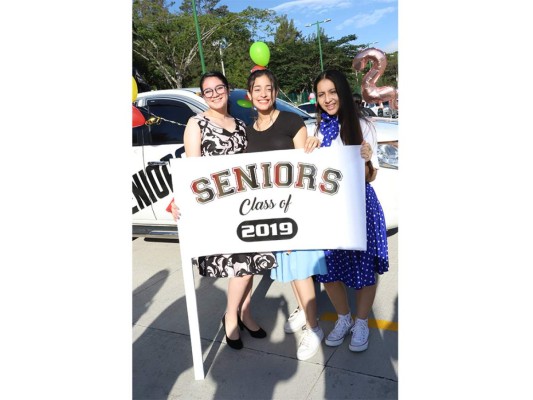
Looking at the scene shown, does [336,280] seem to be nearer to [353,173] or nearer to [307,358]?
[307,358]

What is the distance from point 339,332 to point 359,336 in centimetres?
15

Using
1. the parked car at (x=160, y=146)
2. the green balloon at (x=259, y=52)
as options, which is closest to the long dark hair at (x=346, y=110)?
the green balloon at (x=259, y=52)

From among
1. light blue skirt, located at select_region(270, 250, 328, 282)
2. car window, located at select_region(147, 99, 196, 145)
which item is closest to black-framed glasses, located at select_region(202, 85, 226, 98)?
light blue skirt, located at select_region(270, 250, 328, 282)

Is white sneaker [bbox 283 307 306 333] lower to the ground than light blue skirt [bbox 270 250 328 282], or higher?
lower

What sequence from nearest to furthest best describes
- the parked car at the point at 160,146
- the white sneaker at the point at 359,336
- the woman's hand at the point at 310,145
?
the woman's hand at the point at 310,145, the white sneaker at the point at 359,336, the parked car at the point at 160,146

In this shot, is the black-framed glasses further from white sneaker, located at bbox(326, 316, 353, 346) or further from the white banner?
white sneaker, located at bbox(326, 316, 353, 346)

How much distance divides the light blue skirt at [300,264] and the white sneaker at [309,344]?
46 centimetres

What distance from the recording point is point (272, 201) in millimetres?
2357

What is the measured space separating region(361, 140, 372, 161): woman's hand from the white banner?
1.3 inches

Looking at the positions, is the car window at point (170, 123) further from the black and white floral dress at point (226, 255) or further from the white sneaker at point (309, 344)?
the white sneaker at point (309, 344)

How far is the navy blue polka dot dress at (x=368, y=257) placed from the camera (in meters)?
2.56

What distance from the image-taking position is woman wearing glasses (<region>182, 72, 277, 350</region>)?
2.50 metres

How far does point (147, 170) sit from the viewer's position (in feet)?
14.7
